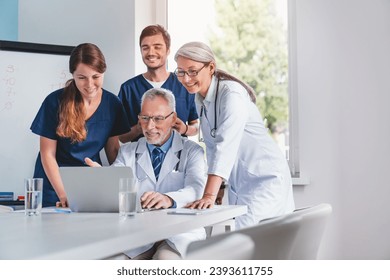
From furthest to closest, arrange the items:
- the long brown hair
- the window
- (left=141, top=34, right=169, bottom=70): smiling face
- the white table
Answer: the window → (left=141, top=34, right=169, bottom=70): smiling face → the long brown hair → the white table

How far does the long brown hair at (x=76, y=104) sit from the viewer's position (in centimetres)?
240

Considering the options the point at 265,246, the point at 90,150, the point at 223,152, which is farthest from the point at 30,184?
the point at 265,246

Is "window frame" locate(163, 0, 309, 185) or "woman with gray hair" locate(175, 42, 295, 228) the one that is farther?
"window frame" locate(163, 0, 309, 185)

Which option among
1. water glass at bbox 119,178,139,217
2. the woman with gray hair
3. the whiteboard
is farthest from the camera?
the whiteboard

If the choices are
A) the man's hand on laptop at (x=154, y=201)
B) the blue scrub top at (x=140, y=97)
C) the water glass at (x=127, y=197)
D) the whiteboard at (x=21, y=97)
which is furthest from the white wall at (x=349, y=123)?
the water glass at (x=127, y=197)

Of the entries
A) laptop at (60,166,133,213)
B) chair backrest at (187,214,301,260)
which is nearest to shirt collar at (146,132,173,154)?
laptop at (60,166,133,213)

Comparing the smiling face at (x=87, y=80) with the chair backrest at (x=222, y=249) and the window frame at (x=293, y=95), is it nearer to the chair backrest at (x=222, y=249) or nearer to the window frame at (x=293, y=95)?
the window frame at (x=293, y=95)

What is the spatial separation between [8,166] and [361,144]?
1.73 metres

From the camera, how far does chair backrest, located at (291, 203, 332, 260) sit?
824 millimetres

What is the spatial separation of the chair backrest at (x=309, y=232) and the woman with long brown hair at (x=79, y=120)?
1614mm

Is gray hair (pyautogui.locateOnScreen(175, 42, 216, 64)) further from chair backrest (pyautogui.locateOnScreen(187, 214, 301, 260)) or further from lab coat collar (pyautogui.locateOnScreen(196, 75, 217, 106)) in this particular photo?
chair backrest (pyautogui.locateOnScreen(187, 214, 301, 260))

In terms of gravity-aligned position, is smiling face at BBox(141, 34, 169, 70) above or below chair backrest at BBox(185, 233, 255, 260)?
above

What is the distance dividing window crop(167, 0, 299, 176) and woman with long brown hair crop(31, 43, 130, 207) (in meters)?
0.91
